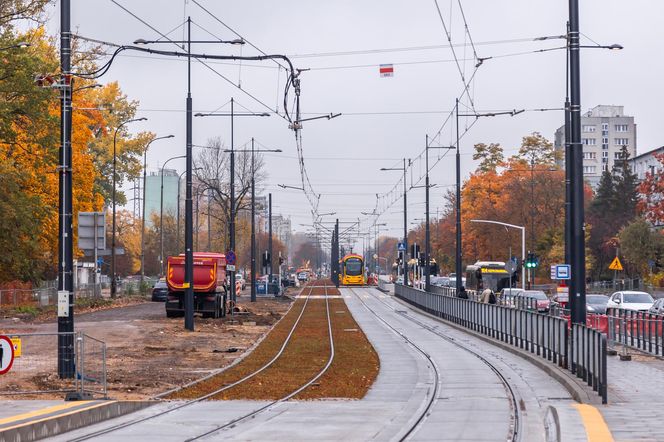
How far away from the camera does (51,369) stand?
71.8 feet

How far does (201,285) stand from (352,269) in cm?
7131

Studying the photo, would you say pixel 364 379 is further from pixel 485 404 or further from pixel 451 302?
pixel 451 302

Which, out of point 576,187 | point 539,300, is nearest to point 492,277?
point 539,300

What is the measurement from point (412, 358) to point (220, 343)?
A: 25.3 ft

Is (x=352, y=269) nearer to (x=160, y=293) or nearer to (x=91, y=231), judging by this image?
(x=160, y=293)

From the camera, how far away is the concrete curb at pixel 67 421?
1430cm

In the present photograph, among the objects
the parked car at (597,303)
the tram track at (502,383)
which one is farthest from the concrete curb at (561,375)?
the parked car at (597,303)

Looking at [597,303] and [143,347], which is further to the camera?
[597,303]

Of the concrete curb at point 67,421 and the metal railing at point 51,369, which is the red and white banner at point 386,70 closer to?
the metal railing at point 51,369

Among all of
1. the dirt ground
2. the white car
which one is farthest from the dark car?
the white car

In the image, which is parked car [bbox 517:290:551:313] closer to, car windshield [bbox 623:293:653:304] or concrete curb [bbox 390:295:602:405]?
car windshield [bbox 623:293:653:304]

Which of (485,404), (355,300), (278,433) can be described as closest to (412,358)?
(485,404)

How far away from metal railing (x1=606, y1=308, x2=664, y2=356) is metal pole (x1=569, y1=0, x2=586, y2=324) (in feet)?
19.2

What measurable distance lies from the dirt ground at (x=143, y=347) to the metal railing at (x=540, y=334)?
26.1 feet
